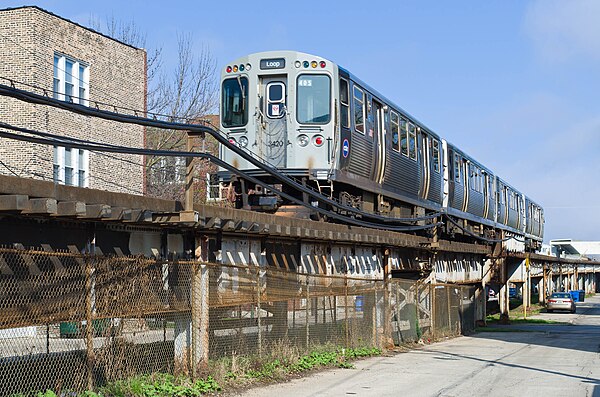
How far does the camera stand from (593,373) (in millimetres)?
16047

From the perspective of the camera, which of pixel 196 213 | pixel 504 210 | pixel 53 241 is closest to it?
pixel 53 241

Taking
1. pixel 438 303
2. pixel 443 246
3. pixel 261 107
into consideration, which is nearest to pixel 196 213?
pixel 261 107

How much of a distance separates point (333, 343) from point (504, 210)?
29331 mm

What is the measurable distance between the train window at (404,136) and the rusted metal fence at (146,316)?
613 centimetres

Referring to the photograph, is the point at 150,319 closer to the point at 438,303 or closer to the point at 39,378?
the point at 39,378

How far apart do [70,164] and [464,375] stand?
1663 cm

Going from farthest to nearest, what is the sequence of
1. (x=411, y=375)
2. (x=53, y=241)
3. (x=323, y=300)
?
(x=323, y=300)
(x=411, y=375)
(x=53, y=241)

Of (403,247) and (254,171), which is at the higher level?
(254,171)

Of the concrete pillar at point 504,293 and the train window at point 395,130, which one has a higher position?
the train window at point 395,130

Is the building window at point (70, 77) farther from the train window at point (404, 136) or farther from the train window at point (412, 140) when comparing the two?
the train window at point (412, 140)

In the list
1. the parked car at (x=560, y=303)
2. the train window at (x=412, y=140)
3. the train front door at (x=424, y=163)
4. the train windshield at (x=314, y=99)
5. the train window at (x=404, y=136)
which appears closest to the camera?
the train windshield at (x=314, y=99)

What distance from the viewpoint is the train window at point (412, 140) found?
976 inches

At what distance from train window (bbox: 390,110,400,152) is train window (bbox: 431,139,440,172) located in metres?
4.95

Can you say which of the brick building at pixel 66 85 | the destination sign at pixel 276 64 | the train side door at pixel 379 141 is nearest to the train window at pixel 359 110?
the train side door at pixel 379 141
